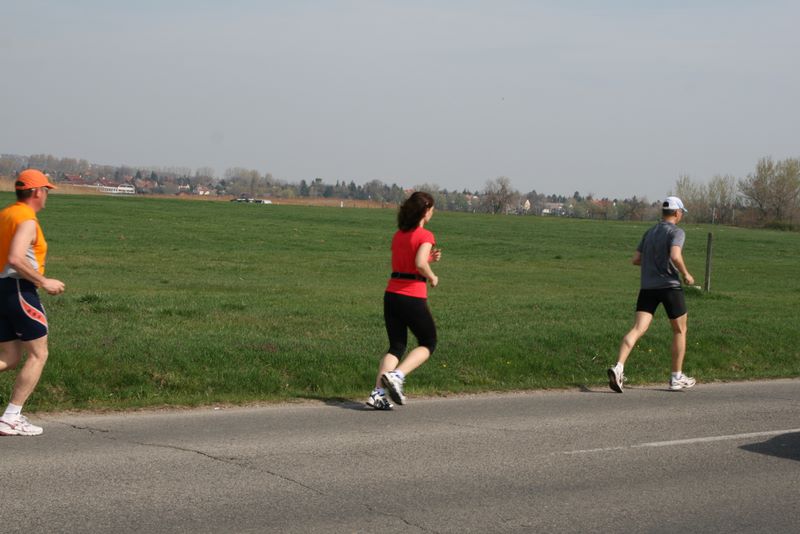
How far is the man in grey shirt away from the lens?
11.1m

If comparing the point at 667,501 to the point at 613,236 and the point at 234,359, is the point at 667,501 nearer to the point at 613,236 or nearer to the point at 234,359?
the point at 234,359

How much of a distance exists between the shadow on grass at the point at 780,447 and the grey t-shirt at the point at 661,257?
2.74 m

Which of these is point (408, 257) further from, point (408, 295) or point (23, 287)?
point (23, 287)

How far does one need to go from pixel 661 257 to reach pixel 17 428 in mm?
6584

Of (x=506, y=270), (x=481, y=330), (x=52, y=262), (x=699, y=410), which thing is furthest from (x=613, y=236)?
(x=699, y=410)

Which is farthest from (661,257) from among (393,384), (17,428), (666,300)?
(17,428)

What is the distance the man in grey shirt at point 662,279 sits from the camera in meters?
11.1

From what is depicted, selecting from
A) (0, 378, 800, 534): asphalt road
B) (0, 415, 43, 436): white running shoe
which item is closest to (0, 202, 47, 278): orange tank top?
(0, 415, 43, 436): white running shoe

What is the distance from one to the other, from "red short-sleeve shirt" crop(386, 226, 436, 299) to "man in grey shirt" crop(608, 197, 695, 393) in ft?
9.23

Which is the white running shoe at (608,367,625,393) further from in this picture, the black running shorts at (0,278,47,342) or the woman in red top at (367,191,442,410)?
the black running shorts at (0,278,47,342)

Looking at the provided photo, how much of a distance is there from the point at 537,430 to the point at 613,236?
180 feet

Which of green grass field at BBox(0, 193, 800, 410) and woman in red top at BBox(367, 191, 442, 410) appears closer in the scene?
woman in red top at BBox(367, 191, 442, 410)

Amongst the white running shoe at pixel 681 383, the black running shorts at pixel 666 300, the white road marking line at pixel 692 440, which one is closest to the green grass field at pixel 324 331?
the white running shoe at pixel 681 383

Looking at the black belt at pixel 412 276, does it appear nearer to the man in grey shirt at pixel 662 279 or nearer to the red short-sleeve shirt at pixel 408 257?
the red short-sleeve shirt at pixel 408 257
